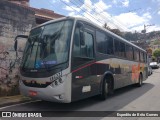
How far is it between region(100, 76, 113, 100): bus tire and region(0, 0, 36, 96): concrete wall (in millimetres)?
4442

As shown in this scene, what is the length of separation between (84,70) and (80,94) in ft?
2.84

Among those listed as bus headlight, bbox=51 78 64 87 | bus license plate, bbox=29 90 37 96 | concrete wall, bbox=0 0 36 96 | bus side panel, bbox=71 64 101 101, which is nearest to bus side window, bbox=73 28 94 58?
bus side panel, bbox=71 64 101 101

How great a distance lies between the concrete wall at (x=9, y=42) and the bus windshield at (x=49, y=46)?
2941 mm

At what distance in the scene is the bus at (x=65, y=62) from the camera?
6.85 metres

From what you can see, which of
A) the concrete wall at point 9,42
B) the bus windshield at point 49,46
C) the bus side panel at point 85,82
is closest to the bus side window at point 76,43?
the bus windshield at point 49,46

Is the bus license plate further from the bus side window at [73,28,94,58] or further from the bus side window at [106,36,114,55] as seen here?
the bus side window at [106,36,114,55]

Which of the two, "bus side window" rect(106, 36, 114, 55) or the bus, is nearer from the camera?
the bus

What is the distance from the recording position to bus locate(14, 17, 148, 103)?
6.85 metres

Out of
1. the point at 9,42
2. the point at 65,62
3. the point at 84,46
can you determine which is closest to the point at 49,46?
the point at 65,62

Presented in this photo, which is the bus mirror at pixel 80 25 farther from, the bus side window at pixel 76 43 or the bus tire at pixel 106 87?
the bus tire at pixel 106 87

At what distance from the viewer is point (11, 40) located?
432 inches

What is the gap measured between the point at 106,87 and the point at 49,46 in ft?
11.5

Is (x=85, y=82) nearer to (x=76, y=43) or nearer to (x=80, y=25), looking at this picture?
(x=76, y=43)

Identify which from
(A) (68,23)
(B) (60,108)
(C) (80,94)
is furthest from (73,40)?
(B) (60,108)
